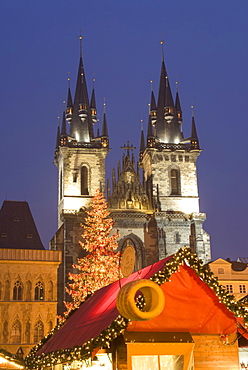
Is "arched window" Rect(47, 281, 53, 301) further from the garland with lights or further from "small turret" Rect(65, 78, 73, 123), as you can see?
the garland with lights

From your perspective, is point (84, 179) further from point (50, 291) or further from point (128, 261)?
point (128, 261)

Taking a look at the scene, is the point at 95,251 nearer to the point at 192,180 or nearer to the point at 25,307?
the point at 25,307

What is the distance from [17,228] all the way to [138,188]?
13.2 meters

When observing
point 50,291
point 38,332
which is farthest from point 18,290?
point 38,332

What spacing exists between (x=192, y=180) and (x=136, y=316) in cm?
4485

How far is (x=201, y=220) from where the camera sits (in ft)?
173

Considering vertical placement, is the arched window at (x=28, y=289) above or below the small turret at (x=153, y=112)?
below

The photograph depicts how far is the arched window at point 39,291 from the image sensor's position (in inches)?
1634

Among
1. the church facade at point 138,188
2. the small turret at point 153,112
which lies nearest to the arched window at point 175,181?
the church facade at point 138,188

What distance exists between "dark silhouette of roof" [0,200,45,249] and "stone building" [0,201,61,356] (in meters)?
0.07

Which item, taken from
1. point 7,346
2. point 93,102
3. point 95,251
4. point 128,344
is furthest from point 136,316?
point 93,102

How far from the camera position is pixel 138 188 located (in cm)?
5362

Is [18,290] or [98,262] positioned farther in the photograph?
[18,290]

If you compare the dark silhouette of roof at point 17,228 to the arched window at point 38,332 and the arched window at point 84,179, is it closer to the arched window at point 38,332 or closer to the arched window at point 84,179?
the arched window at point 38,332
